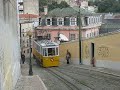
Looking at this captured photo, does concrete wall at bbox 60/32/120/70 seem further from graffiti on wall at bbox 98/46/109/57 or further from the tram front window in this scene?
the tram front window

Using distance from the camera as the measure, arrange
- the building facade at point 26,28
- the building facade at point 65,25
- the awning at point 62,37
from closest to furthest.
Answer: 1. the awning at point 62,37
2. the building facade at point 26,28
3. the building facade at point 65,25

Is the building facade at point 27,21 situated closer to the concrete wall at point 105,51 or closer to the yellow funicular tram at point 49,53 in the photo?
the yellow funicular tram at point 49,53

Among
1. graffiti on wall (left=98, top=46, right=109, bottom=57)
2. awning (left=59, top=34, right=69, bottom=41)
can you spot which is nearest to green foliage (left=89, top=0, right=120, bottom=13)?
awning (left=59, top=34, right=69, bottom=41)

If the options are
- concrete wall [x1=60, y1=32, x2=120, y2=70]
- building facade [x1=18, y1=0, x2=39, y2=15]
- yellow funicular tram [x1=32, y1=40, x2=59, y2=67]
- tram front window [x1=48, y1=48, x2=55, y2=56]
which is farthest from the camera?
building facade [x1=18, y1=0, x2=39, y2=15]

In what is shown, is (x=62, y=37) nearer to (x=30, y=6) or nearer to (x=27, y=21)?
(x=27, y=21)

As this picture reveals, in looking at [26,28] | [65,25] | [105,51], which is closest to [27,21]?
[26,28]

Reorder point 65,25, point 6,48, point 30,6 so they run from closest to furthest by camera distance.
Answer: point 6,48
point 65,25
point 30,6

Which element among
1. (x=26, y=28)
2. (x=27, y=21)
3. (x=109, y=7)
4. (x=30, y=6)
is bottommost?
(x=26, y=28)

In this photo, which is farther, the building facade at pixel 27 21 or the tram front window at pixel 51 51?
the building facade at pixel 27 21

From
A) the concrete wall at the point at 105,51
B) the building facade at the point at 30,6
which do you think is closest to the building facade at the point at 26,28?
the building facade at the point at 30,6

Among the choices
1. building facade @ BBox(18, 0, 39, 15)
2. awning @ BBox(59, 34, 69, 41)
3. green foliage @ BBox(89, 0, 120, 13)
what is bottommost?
awning @ BBox(59, 34, 69, 41)

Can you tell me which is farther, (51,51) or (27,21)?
(27,21)

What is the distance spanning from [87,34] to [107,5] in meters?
47.9

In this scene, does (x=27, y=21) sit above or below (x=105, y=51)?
above
